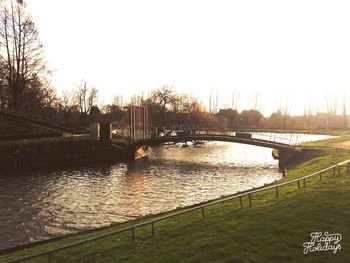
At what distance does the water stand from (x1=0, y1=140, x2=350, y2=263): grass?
3833mm

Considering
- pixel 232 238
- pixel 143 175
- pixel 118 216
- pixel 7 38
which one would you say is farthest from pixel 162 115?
pixel 232 238

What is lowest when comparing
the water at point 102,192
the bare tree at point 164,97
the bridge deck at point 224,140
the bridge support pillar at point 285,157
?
the water at point 102,192

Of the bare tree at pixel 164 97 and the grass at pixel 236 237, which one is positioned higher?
the bare tree at pixel 164 97

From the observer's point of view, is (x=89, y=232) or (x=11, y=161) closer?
(x=89, y=232)

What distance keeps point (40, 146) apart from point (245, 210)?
31.8m

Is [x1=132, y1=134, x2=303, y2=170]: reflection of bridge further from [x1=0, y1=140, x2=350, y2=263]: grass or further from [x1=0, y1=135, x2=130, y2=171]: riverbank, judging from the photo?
[x1=0, y1=140, x2=350, y2=263]: grass

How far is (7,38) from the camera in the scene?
172 ft

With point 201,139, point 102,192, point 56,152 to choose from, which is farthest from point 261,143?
point 56,152

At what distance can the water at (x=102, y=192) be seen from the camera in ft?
59.4

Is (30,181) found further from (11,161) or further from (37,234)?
(37,234)

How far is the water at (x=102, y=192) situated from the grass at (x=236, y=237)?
12.6 feet

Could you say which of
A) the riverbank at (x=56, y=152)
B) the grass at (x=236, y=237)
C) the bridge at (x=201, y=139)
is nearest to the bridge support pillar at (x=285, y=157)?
the bridge at (x=201, y=139)

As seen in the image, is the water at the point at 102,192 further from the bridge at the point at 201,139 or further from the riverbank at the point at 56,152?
the riverbank at the point at 56,152

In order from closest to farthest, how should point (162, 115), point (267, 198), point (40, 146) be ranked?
point (267, 198) → point (40, 146) → point (162, 115)
